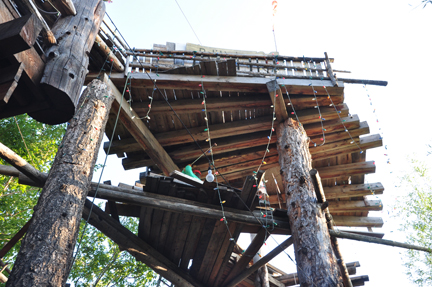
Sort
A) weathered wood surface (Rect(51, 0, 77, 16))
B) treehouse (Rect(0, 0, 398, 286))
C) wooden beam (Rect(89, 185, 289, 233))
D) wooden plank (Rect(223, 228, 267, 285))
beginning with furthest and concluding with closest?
wooden plank (Rect(223, 228, 267, 285)) → treehouse (Rect(0, 0, 398, 286)) → wooden beam (Rect(89, 185, 289, 233)) → weathered wood surface (Rect(51, 0, 77, 16))

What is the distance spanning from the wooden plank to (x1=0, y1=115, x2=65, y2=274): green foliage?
579cm

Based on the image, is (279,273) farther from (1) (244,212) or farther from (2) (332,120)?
(2) (332,120)

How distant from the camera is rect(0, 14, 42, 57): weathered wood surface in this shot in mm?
2070

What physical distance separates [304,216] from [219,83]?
2878mm

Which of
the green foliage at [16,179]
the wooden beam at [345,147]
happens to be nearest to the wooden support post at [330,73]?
the wooden beam at [345,147]

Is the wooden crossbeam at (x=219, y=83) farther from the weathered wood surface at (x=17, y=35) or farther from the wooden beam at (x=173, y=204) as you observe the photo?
the weathered wood surface at (x=17, y=35)

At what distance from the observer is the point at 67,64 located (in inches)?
110

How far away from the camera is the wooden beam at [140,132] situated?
5879 millimetres

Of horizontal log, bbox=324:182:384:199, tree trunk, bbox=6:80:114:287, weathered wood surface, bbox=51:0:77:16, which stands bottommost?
tree trunk, bbox=6:80:114:287

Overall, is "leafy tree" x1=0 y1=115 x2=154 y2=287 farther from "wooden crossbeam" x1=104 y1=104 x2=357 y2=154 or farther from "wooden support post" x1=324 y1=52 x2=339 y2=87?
"wooden support post" x1=324 y1=52 x2=339 y2=87

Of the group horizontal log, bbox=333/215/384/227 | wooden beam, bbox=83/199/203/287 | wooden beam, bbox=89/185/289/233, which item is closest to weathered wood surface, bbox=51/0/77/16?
wooden beam, bbox=89/185/289/233

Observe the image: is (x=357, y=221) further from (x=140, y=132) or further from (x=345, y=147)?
(x=140, y=132)

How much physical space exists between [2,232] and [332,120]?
8.55 metres

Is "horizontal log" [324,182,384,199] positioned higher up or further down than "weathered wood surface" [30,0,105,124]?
higher up
